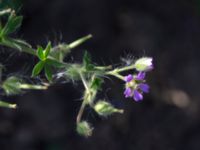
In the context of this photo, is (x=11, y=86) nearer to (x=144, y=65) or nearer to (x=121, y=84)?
(x=144, y=65)

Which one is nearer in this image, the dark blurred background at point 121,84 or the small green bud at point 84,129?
the small green bud at point 84,129

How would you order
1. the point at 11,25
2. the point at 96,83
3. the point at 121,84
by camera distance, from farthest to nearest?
the point at 121,84
the point at 96,83
the point at 11,25

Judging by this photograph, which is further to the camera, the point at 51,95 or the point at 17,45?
the point at 51,95

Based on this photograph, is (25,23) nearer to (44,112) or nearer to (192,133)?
(44,112)

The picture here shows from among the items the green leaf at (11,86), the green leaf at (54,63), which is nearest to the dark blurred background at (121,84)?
the green leaf at (11,86)

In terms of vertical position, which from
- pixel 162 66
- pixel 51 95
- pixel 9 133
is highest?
pixel 162 66

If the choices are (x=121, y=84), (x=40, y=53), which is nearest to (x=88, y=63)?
(x=40, y=53)

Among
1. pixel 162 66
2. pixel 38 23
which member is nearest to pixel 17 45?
pixel 38 23

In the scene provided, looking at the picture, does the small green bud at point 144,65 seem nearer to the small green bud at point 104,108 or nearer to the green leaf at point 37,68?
the small green bud at point 104,108

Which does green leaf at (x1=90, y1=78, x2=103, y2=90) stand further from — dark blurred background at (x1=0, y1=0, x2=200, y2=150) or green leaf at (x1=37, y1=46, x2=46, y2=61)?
dark blurred background at (x1=0, y1=0, x2=200, y2=150)
